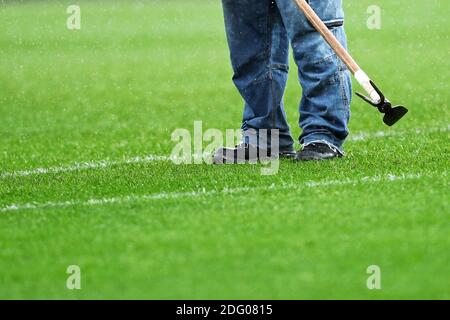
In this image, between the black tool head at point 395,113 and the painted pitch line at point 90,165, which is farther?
the painted pitch line at point 90,165

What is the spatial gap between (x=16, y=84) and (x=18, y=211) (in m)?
6.22

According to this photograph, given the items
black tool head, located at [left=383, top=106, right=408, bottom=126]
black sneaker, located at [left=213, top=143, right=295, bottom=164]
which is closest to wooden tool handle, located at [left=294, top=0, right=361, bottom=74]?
black tool head, located at [left=383, top=106, right=408, bottom=126]

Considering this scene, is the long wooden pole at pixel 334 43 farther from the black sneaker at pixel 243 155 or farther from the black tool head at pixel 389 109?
the black sneaker at pixel 243 155

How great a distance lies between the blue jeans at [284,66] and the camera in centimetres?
603

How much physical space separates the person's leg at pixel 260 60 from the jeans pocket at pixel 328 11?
284 mm

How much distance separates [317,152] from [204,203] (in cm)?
115

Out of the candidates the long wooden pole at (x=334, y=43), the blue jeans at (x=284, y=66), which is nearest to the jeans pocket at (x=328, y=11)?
the blue jeans at (x=284, y=66)

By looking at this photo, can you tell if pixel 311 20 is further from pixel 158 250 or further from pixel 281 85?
pixel 158 250

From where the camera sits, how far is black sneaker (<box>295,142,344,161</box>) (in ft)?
19.6

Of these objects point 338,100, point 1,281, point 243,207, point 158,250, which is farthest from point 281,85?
point 1,281

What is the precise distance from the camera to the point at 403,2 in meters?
17.7

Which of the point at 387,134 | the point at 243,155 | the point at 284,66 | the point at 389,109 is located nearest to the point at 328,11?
the point at 284,66

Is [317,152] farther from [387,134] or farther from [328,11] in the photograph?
[387,134]

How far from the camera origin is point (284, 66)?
6.35 m
